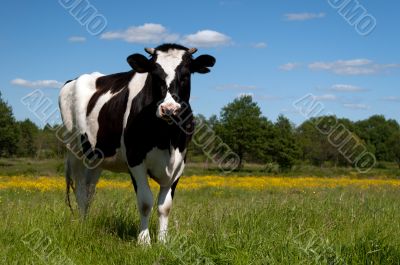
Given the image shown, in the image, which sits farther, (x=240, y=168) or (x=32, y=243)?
(x=240, y=168)

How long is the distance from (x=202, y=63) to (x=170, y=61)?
0.63 meters

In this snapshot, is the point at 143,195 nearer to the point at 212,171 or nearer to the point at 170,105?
the point at 170,105

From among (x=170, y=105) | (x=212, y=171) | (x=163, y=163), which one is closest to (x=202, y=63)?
(x=170, y=105)

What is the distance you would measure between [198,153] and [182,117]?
80.4 m

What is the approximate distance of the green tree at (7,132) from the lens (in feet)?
219

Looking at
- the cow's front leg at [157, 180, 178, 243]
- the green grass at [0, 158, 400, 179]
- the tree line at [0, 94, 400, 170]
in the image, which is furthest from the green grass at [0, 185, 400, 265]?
the tree line at [0, 94, 400, 170]

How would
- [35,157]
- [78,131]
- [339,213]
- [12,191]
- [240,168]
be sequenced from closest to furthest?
[339,213], [78,131], [12,191], [240,168], [35,157]

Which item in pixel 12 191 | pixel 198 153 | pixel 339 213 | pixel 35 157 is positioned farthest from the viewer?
pixel 198 153

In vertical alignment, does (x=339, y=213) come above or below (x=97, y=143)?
below

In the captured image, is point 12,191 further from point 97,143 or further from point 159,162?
point 159,162

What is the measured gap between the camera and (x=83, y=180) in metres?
8.32

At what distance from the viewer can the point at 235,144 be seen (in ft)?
233

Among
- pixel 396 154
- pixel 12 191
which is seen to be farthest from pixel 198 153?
pixel 12 191

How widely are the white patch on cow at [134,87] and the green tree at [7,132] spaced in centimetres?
6453
